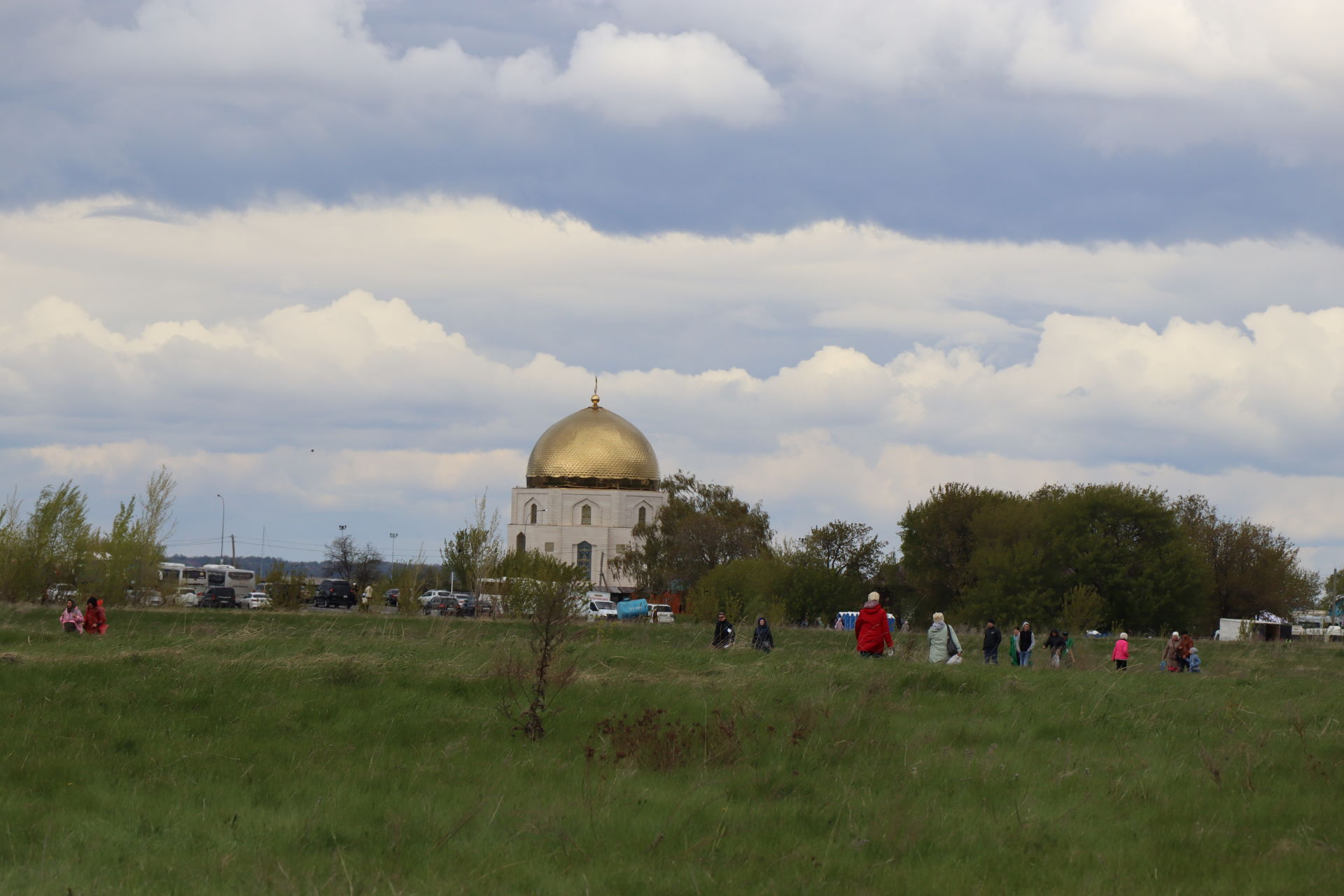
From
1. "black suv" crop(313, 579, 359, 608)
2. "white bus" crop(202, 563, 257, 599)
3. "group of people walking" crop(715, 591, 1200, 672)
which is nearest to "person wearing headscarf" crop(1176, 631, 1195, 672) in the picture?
"group of people walking" crop(715, 591, 1200, 672)

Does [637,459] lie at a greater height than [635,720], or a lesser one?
greater

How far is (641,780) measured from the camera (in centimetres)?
984

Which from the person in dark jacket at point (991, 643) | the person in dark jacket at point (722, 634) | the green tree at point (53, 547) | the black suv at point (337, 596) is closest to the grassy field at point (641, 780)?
the person in dark jacket at point (991, 643)

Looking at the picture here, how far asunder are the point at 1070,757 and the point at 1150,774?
0.92m

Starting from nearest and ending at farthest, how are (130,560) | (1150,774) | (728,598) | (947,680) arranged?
(1150,774) → (947,680) → (130,560) → (728,598)

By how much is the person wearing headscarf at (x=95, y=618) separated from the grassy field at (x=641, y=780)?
599 cm

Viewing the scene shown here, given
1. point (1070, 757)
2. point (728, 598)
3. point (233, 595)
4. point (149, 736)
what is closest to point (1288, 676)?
point (1070, 757)

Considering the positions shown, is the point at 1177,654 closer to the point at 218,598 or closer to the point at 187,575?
the point at 218,598

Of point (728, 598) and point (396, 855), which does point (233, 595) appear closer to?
point (728, 598)

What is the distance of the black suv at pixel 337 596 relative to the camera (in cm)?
6731

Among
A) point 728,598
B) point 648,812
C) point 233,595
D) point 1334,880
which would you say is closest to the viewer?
point 1334,880

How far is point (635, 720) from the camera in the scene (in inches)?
469

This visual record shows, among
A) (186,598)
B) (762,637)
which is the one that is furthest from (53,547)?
(762,637)

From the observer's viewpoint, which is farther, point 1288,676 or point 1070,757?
point 1288,676
